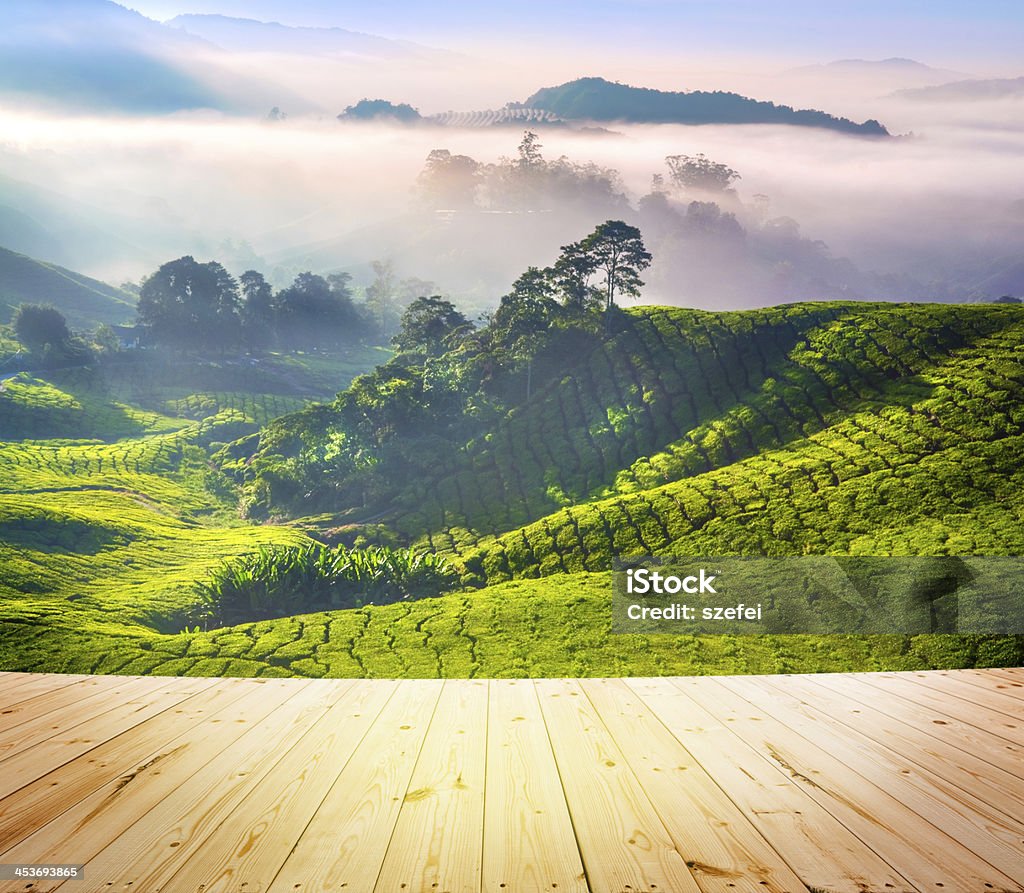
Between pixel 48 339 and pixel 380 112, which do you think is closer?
pixel 48 339

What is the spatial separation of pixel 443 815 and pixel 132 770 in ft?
3.08

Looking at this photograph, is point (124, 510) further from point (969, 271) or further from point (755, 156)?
point (755, 156)

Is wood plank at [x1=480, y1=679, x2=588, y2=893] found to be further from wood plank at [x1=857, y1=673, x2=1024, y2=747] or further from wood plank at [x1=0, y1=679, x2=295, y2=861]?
wood plank at [x1=857, y1=673, x2=1024, y2=747]

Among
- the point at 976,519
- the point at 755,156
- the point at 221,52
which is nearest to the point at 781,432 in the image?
the point at 976,519

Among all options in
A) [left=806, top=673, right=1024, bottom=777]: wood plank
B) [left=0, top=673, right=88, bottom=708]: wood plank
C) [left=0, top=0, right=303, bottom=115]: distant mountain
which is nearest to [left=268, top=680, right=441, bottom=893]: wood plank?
[left=0, top=673, right=88, bottom=708]: wood plank

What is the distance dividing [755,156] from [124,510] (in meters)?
54.3

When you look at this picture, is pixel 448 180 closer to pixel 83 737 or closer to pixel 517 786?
pixel 83 737

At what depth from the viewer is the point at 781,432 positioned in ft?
36.6

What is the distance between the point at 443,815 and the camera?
6.30 feet

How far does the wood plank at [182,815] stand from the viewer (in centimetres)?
163

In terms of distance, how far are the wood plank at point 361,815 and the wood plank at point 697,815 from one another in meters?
0.65

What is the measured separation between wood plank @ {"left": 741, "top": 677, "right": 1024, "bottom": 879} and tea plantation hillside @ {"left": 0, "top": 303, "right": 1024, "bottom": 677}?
320 centimetres

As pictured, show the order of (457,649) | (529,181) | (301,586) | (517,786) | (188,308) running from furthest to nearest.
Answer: (529,181), (188,308), (301,586), (457,649), (517,786)

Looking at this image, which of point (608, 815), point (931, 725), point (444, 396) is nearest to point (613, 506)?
point (444, 396)
